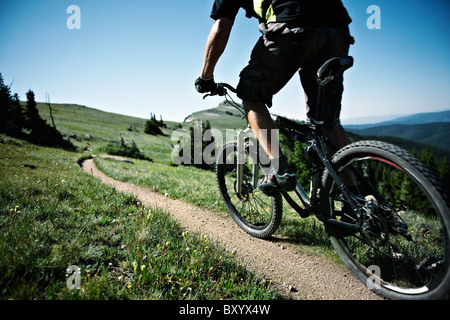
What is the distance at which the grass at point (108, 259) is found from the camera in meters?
1.79

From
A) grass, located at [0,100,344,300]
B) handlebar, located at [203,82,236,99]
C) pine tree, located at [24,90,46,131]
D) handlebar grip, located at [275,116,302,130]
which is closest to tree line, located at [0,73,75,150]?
pine tree, located at [24,90,46,131]

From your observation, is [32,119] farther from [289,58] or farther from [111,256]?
[289,58]

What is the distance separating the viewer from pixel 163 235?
2.94m

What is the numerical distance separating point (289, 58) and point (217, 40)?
91cm

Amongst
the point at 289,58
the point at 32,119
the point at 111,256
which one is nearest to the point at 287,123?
the point at 289,58

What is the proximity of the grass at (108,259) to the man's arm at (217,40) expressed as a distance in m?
2.41

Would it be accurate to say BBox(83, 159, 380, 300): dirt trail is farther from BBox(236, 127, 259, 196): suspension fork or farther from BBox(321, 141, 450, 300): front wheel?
BBox(236, 127, 259, 196): suspension fork

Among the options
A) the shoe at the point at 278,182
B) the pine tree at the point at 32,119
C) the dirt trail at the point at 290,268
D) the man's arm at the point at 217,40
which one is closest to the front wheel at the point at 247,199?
the dirt trail at the point at 290,268

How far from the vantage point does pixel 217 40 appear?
8.77 ft

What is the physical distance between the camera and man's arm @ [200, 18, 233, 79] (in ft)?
8.62

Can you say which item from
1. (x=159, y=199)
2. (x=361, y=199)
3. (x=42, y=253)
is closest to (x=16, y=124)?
(x=159, y=199)

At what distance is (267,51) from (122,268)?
289 cm

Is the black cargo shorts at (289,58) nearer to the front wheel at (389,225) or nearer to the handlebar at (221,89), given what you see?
the handlebar at (221,89)
